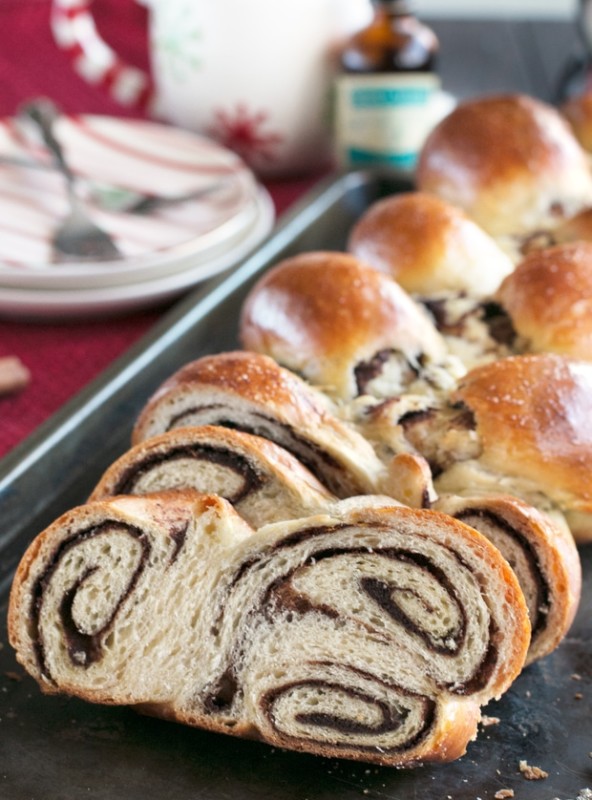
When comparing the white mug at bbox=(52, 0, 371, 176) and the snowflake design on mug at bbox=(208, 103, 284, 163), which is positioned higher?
the white mug at bbox=(52, 0, 371, 176)

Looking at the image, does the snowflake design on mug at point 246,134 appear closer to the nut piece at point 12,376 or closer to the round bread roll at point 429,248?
the round bread roll at point 429,248

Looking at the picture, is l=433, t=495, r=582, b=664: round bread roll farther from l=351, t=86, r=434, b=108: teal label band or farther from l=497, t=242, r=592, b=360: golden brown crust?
l=351, t=86, r=434, b=108: teal label band

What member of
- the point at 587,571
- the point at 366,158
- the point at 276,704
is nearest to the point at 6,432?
the point at 276,704

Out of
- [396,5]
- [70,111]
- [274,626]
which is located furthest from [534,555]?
[70,111]

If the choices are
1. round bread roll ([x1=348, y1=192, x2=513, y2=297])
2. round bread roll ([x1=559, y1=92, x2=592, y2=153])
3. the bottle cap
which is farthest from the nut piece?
round bread roll ([x1=559, y1=92, x2=592, y2=153])

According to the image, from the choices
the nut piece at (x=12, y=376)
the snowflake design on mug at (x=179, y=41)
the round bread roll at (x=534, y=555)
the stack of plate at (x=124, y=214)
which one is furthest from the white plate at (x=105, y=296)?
the round bread roll at (x=534, y=555)

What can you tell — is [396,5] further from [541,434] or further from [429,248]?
[541,434]
